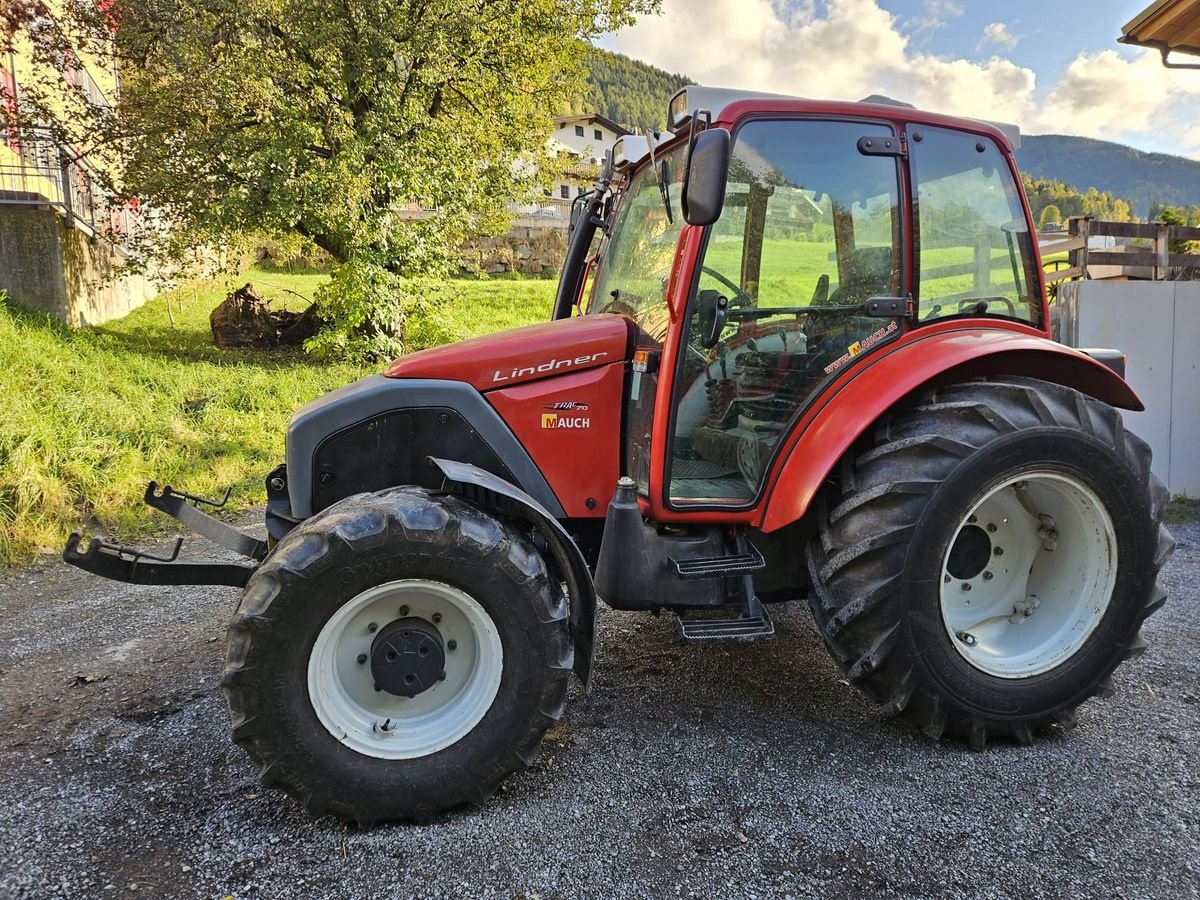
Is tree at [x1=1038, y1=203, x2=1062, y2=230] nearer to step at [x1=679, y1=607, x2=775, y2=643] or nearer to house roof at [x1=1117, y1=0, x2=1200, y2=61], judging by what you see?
house roof at [x1=1117, y1=0, x2=1200, y2=61]

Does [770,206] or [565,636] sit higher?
[770,206]

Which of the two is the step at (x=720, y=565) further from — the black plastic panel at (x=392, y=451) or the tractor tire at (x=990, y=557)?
the black plastic panel at (x=392, y=451)

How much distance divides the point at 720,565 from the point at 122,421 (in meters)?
5.55

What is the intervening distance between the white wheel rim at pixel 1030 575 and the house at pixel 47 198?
10380 mm

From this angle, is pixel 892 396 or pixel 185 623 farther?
pixel 185 623

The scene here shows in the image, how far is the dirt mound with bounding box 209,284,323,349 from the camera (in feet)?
37.7

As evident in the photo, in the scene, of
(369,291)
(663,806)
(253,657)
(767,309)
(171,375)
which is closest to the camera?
(253,657)

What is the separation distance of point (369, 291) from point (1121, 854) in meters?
9.48

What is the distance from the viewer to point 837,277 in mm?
2844

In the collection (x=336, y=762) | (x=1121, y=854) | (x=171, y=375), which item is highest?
(x=171, y=375)

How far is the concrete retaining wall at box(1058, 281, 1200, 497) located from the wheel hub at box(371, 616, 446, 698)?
20.9 ft

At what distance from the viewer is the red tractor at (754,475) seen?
7.80ft

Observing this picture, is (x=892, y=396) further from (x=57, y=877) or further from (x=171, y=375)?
(x=171, y=375)

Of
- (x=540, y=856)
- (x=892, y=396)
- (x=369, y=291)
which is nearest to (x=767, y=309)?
(x=892, y=396)
